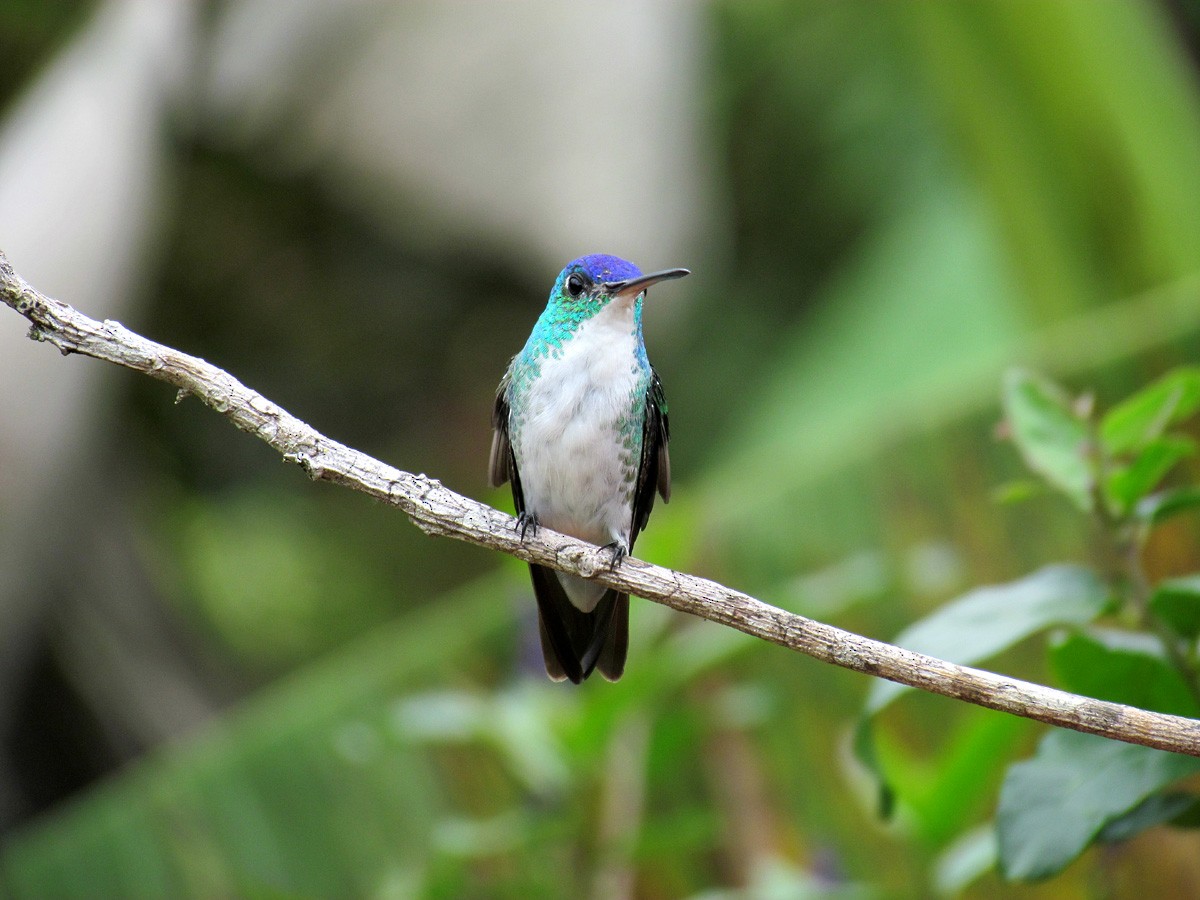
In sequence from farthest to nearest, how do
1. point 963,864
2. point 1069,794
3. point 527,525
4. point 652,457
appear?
point 652,457, point 963,864, point 527,525, point 1069,794

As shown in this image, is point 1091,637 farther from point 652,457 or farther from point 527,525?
point 652,457

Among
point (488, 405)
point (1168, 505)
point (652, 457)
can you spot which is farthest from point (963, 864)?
point (488, 405)

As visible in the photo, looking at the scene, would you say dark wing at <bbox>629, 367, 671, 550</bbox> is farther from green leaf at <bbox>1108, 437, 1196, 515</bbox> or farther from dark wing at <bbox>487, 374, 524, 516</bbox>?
green leaf at <bbox>1108, 437, 1196, 515</bbox>

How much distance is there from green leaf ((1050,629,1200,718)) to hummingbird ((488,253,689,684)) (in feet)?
2.62

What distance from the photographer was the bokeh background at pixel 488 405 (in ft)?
9.70

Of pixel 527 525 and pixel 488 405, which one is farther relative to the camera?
pixel 488 405

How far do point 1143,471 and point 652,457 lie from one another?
94 centimetres

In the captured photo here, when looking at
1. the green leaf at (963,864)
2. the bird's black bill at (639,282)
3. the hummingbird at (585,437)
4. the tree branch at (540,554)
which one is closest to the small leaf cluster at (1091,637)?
the tree branch at (540,554)

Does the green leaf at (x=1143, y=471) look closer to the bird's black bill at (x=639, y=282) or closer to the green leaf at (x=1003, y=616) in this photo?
the green leaf at (x=1003, y=616)

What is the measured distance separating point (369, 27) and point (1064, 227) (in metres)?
3.04

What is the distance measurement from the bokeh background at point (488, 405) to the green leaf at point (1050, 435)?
61 cm

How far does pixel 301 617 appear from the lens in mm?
6633

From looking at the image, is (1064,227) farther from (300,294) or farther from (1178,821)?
(300,294)

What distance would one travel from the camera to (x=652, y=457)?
88.9 inches
